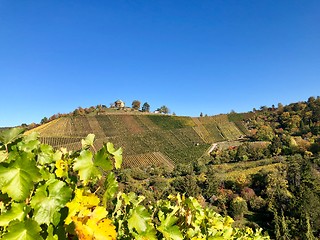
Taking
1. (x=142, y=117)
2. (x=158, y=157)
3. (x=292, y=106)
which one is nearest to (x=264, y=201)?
(x=158, y=157)

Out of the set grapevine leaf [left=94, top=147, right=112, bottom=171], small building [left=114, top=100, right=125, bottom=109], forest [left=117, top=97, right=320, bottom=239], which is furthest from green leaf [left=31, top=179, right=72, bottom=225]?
small building [left=114, top=100, right=125, bottom=109]

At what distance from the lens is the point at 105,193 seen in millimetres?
1842

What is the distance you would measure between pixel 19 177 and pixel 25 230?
0.21m

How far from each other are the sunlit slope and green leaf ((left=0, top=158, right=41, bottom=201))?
5445cm

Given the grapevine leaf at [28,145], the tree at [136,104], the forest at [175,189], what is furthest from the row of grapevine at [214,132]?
the grapevine leaf at [28,145]

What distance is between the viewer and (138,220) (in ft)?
6.09

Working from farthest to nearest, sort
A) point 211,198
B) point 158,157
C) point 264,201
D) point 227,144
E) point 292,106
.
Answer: point 292,106
point 227,144
point 158,157
point 211,198
point 264,201

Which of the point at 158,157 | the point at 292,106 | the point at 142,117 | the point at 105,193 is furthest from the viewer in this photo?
the point at 292,106

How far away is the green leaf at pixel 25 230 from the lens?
122cm

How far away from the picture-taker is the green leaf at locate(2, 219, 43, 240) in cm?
122

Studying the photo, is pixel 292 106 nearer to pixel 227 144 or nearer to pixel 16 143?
pixel 227 144

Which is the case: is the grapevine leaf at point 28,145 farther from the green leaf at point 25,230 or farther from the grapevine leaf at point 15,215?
the green leaf at point 25,230

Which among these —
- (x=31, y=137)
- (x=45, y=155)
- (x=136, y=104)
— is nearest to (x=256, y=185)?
(x=45, y=155)

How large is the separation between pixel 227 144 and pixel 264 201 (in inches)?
1428
